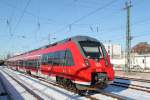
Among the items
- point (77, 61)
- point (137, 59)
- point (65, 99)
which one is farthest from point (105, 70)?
point (137, 59)

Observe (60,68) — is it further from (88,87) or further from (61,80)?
(88,87)

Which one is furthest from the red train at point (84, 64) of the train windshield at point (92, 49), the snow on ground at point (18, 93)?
the snow on ground at point (18, 93)

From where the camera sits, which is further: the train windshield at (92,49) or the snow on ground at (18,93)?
the train windshield at (92,49)

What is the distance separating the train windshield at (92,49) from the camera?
15316 millimetres

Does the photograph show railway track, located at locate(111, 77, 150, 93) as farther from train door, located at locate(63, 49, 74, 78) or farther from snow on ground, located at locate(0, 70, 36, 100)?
snow on ground, located at locate(0, 70, 36, 100)

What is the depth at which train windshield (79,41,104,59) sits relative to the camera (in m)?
15.3

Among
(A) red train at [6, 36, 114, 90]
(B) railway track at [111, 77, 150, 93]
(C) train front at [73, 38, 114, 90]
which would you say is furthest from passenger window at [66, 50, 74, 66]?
(B) railway track at [111, 77, 150, 93]

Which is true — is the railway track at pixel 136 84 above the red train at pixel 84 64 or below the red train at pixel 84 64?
below

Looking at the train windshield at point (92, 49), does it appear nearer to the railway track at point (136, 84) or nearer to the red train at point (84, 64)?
the red train at point (84, 64)

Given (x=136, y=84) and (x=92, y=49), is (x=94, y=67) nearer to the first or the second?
(x=92, y=49)

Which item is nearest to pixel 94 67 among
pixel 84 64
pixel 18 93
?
pixel 84 64

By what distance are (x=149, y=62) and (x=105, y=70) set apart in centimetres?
4083

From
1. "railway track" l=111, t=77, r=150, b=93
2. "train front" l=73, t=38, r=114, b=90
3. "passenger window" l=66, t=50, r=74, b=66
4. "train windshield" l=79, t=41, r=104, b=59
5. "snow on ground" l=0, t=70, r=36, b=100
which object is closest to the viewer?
"train front" l=73, t=38, r=114, b=90

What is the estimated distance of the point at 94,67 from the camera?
14.7 m
